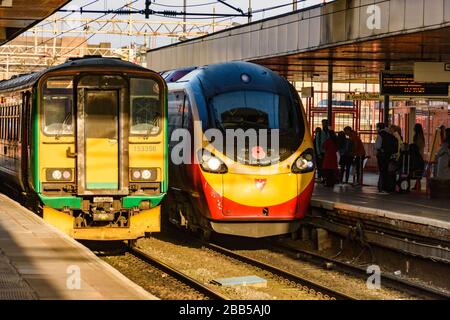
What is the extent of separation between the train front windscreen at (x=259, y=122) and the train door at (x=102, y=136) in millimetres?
1619

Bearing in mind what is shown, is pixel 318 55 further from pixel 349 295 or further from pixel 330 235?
pixel 349 295

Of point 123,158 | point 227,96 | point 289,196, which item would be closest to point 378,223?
point 289,196

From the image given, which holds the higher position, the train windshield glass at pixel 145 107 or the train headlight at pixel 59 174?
the train windshield glass at pixel 145 107

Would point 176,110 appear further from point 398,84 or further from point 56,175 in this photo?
point 398,84

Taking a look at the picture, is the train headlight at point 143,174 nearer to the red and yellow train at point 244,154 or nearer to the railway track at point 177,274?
the red and yellow train at point 244,154

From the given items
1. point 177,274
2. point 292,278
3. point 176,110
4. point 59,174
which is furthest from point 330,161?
point 177,274

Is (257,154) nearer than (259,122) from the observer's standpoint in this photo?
Yes

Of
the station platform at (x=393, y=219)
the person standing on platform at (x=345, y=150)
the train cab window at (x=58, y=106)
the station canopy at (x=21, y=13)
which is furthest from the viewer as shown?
the person standing on platform at (x=345, y=150)

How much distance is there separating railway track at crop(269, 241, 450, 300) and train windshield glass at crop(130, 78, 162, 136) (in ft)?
11.4

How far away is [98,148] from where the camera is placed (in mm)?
15977

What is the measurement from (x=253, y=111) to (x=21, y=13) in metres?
7.53

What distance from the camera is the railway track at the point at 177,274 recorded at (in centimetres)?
1255

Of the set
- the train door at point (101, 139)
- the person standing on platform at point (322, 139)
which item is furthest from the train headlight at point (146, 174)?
the person standing on platform at point (322, 139)

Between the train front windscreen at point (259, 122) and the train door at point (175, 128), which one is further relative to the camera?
the train door at point (175, 128)
